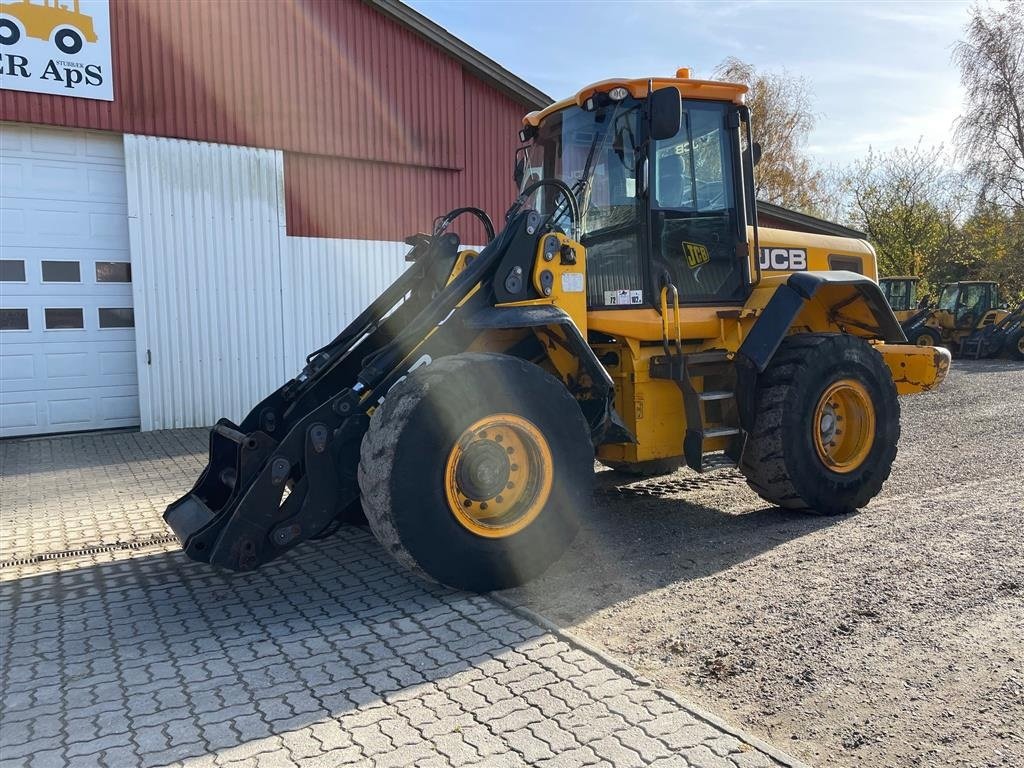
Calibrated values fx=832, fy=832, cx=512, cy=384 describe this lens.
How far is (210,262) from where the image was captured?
11891 millimetres

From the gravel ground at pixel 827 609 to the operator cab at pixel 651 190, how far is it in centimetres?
178

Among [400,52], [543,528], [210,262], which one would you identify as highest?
[400,52]

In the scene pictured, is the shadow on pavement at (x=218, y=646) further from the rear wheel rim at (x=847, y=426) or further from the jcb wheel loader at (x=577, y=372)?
the rear wheel rim at (x=847, y=426)

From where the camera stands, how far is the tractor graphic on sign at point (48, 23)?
10469mm

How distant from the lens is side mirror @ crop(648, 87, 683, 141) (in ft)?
17.1

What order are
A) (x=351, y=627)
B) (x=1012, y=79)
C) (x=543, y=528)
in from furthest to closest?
(x=1012, y=79) → (x=543, y=528) → (x=351, y=627)

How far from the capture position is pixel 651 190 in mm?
5809

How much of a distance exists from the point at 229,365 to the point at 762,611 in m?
9.52

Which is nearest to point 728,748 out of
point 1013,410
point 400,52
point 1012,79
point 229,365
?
point 229,365

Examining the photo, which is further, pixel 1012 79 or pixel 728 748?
pixel 1012 79

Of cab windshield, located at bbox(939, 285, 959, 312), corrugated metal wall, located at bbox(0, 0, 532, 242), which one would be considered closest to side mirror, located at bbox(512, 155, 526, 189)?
corrugated metal wall, located at bbox(0, 0, 532, 242)

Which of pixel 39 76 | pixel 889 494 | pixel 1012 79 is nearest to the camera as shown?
pixel 889 494

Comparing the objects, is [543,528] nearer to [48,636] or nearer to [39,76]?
[48,636]

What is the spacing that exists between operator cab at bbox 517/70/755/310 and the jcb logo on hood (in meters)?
0.55
